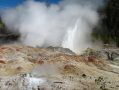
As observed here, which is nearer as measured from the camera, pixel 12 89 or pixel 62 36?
pixel 12 89

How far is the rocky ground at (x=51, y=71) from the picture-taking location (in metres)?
23.7

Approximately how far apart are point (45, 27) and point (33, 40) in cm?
323

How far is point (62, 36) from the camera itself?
46.3 meters

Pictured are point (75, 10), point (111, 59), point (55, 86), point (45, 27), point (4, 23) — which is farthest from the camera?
point (4, 23)

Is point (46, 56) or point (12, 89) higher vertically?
point (46, 56)

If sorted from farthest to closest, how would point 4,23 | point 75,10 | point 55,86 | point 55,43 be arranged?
1. point 4,23
2. point 75,10
3. point 55,43
4. point 55,86

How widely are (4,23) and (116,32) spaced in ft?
64.0

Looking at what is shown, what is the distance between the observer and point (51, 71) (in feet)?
87.3

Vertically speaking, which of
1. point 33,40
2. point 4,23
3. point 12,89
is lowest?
point 12,89

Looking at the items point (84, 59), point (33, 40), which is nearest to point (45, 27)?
point (33, 40)

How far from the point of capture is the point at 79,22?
50.2 metres

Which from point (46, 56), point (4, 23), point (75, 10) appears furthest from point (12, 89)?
Answer: point (4, 23)

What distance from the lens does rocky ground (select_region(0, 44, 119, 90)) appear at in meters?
23.7

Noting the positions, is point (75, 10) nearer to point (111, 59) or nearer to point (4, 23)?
point (4, 23)
